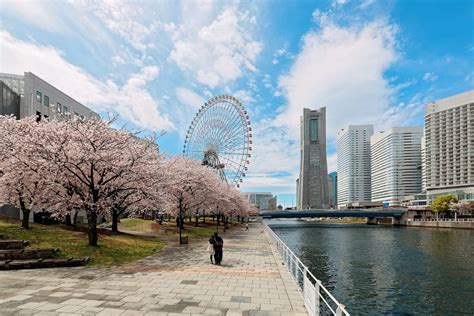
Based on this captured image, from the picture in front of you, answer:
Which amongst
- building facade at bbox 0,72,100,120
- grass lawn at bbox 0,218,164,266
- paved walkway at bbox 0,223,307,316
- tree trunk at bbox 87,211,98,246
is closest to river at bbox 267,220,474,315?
paved walkway at bbox 0,223,307,316

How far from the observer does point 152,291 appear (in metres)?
12.6

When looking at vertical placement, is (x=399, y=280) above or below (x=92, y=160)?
below

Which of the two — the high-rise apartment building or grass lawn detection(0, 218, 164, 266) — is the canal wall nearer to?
the high-rise apartment building

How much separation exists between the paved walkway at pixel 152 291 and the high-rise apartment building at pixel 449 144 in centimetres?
16945

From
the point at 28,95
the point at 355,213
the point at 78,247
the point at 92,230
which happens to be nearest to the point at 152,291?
the point at 78,247

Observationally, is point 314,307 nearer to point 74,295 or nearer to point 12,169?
point 74,295

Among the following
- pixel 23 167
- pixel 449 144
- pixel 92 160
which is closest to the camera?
pixel 92 160

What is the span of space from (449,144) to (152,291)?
660 feet

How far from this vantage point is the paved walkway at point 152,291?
1035cm

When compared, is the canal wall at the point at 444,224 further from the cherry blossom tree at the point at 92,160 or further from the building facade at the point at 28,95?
the building facade at the point at 28,95

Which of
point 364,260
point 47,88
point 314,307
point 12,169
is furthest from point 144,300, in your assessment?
point 47,88

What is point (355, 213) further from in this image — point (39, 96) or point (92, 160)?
point (92, 160)

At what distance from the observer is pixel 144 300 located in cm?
1136

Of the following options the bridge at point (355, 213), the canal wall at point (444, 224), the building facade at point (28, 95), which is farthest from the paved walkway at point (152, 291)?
the bridge at point (355, 213)
